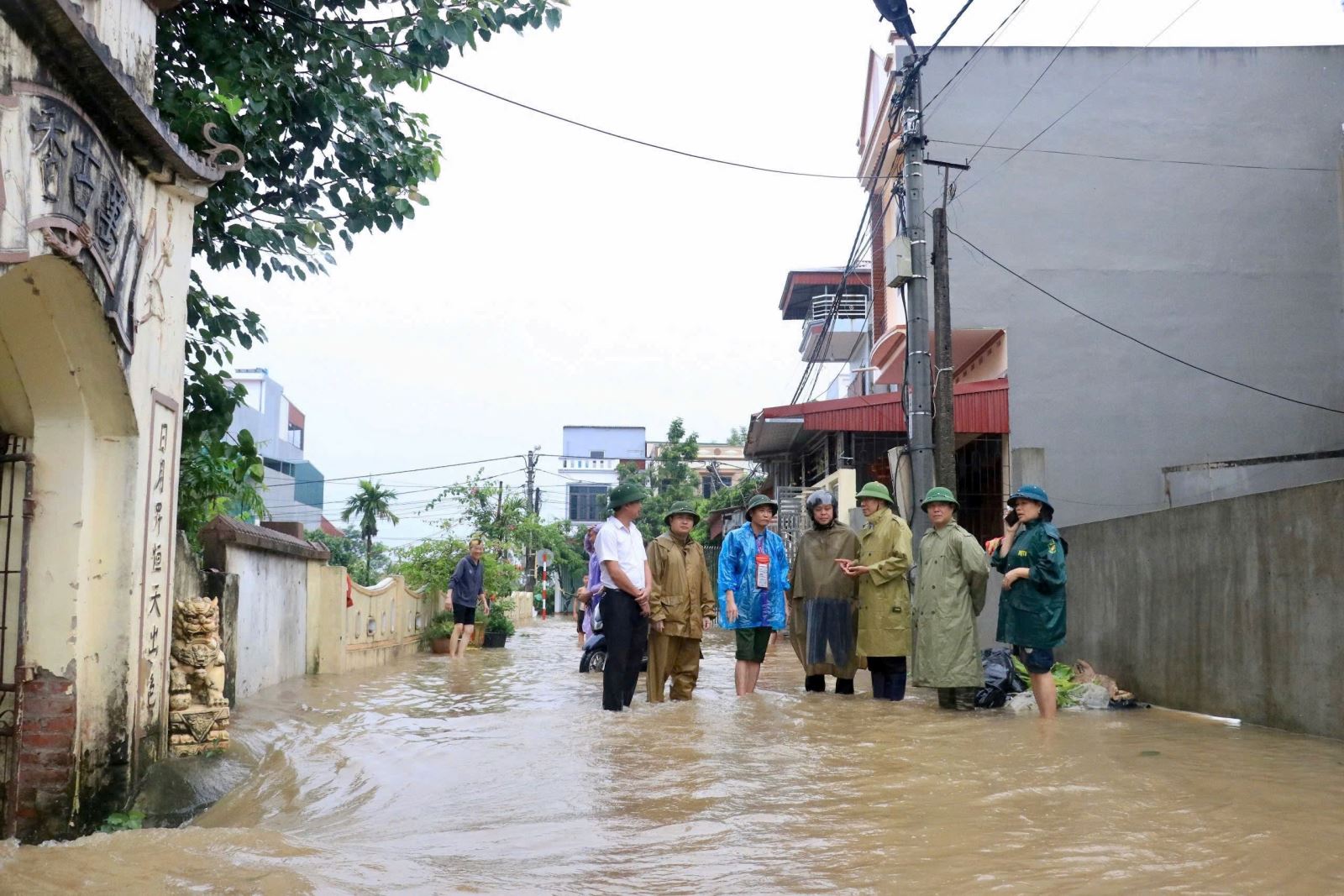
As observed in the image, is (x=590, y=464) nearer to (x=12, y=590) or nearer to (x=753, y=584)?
(x=753, y=584)

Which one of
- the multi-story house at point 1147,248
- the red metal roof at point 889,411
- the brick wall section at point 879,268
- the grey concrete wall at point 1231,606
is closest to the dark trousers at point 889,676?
the grey concrete wall at point 1231,606

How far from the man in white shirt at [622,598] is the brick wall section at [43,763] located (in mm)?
3557

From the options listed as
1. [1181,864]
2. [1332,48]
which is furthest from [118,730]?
[1332,48]

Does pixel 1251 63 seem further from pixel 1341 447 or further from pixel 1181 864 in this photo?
pixel 1181 864

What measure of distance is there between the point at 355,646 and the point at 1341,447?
617 inches

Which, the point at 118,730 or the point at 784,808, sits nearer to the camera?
the point at 784,808

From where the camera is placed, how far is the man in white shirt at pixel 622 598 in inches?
322

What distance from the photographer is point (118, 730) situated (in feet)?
18.7

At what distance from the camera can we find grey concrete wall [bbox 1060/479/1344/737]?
6.91m

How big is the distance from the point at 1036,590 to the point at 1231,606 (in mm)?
1353

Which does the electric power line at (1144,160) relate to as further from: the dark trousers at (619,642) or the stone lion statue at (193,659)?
the stone lion statue at (193,659)

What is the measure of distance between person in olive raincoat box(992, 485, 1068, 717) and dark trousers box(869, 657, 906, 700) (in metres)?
1.03

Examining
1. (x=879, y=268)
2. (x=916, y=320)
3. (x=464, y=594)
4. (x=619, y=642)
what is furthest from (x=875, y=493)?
(x=879, y=268)

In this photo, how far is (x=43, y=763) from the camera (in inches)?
213
